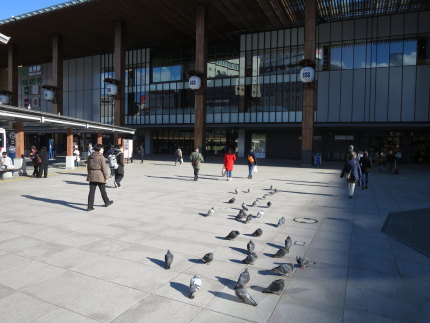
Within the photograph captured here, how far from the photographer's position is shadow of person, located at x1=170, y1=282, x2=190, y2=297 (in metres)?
4.16

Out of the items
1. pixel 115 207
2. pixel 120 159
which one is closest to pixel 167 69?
pixel 120 159

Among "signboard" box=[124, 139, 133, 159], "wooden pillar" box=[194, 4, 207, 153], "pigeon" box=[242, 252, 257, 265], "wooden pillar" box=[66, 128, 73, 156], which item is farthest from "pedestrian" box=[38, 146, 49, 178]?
"wooden pillar" box=[194, 4, 207, 153]

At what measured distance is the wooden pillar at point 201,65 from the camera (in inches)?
1248

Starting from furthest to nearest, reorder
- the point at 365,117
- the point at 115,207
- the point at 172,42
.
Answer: the point at 172,42 < the point at 365,117 < the point at 115,207

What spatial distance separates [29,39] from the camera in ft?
140

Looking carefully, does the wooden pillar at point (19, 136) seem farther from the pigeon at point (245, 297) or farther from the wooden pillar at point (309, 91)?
the wooden pillar at point (309, 91)

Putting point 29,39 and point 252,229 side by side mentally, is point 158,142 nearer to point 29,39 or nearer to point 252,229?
point 29,39

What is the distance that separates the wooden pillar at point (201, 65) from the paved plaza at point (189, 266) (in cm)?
2310

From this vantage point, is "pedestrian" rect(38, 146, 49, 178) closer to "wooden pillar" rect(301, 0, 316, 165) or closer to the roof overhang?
the roof overhang

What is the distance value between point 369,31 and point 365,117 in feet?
29.6

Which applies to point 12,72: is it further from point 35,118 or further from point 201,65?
point 35,118

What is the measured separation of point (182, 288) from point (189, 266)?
2.56 ft

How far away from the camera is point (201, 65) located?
3244 centimetres

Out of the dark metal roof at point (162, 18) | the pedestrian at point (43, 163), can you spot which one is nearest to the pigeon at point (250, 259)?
the pedestrian at point (43, 163)
